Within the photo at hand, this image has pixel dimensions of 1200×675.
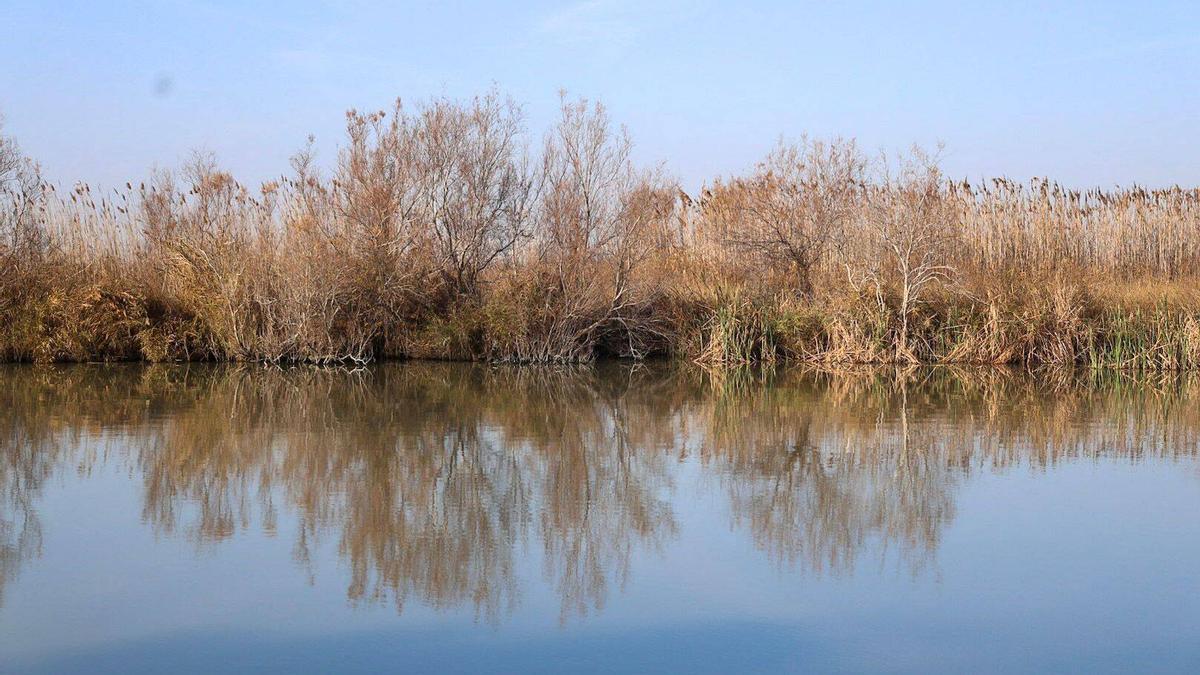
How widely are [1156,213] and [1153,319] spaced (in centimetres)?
637

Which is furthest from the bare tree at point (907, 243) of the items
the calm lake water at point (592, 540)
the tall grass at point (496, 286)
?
the calm lake water at point (592, 540)

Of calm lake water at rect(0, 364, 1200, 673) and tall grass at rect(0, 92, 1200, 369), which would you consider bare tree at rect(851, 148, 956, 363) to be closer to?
tall grass at rect(0, 92, 1200, 369)

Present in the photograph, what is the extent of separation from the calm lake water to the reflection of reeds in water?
0.13 feet

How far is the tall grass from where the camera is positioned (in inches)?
690

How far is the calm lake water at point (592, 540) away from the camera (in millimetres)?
4727

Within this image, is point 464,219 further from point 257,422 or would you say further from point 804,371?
point 257,422

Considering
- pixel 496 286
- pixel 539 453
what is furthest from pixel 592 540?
pixel 496 286

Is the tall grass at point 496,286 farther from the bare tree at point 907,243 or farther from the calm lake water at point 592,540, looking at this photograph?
the calm lake water at point 592,540

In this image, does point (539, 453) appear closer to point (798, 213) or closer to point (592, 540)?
point (592, 540)

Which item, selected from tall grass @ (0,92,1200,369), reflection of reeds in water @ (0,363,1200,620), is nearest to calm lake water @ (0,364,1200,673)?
reflection of reeds in water @ (0,363,1200,620)

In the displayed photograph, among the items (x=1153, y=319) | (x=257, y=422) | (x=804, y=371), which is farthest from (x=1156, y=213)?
(x=257, y=422)

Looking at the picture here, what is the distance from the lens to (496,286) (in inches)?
720

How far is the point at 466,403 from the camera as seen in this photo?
41.2ft

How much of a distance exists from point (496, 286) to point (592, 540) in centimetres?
1216
